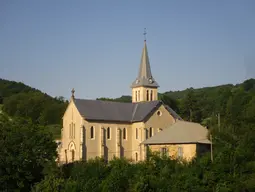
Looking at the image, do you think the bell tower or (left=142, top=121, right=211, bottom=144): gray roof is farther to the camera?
the bell tower

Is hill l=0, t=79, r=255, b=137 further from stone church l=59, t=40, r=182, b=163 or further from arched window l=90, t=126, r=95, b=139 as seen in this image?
arched window l=90, t=126, r=95, b=139

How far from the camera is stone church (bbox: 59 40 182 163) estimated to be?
69.1 m

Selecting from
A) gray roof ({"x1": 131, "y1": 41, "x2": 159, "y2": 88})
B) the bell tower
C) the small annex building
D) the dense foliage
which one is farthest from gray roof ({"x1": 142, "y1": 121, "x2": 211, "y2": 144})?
gray roof ({"x1": 131, "y1": 41, "x2": 159, "y2": 88})

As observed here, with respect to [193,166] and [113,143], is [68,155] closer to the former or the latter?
[113,143]

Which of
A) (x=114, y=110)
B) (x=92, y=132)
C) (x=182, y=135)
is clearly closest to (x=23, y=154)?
(x=92, y=132)

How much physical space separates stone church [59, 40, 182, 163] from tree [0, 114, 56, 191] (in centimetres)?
999

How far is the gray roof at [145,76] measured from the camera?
8082 cm

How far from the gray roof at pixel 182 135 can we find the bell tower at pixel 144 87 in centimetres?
1780

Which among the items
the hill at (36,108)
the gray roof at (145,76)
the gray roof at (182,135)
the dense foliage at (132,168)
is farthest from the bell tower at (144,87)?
the hill at (36,108)

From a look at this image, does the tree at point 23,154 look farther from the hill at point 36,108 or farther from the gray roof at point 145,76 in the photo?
the hill at point 36,108

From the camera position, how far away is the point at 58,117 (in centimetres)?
11938

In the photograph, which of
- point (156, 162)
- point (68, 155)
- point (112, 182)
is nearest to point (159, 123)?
point (68, 155)

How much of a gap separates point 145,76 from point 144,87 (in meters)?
2.09

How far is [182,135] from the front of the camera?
196ft
